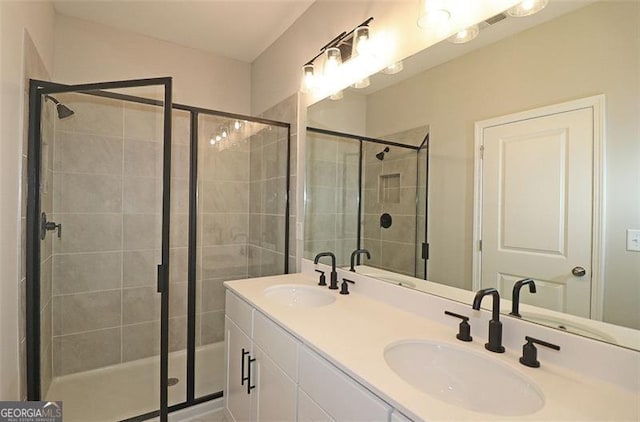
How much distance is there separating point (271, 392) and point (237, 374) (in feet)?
1.45

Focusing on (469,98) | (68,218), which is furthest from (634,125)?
(68,218)

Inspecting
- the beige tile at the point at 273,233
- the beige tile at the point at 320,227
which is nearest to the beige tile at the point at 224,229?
the beige tile at the point at 273,233

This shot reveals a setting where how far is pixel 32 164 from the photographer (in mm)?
1521

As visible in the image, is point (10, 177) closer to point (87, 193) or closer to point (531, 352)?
point (87, 193)

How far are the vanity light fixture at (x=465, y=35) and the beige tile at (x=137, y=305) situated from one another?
2.18 m

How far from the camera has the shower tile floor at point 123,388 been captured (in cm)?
182

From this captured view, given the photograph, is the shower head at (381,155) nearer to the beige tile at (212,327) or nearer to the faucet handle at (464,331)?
the faucet handle at (464,331)

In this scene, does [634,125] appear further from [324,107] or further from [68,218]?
[68,218]

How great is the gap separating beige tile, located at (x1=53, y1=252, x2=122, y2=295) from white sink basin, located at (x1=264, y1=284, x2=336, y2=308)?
3.78 ft

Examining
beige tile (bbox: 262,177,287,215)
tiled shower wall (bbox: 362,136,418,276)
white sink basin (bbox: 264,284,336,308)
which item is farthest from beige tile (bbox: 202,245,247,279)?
tiled shower wall (bbox: 362,136,418,276)

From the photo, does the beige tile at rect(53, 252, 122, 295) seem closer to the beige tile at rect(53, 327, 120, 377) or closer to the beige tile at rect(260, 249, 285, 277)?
the beige tile at rect(53, 327, 120, 377)

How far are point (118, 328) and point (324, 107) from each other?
6.82ft

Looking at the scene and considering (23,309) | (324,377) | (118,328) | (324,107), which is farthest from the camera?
(118,328)

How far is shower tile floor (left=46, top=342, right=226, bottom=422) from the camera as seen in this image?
1.82m
